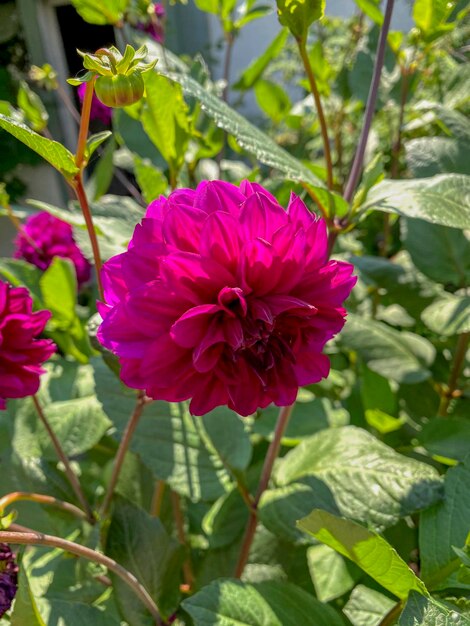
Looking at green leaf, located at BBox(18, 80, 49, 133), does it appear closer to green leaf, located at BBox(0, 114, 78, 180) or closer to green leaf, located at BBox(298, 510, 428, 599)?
green leaf, located at BBox(0, 114, 78, 180)

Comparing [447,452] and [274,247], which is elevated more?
[274,247]

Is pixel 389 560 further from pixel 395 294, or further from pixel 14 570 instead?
pixel 395 294

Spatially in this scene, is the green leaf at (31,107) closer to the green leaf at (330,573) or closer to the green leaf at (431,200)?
the green leaf at (431,200)

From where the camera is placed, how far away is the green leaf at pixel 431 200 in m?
0.44

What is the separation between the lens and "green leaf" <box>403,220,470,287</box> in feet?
2.24

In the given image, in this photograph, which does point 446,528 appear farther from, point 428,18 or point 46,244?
point 46,244

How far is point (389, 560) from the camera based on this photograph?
0.36 metres

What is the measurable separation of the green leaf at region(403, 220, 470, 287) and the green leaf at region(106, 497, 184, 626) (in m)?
0.42

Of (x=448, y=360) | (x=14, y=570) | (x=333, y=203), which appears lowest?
(x=14, y=570)

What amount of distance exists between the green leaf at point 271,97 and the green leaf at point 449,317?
0.44 m

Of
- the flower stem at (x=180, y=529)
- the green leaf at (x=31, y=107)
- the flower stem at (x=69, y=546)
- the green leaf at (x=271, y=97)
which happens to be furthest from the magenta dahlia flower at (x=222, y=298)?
the green leaf at (x=271, y=97)

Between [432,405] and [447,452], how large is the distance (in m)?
0.19

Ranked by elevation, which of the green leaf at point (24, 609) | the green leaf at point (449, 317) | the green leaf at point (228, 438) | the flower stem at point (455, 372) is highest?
the green leaf at point (449, 317)

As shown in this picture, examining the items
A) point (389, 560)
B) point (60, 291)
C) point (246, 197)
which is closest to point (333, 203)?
point (246, 197)
